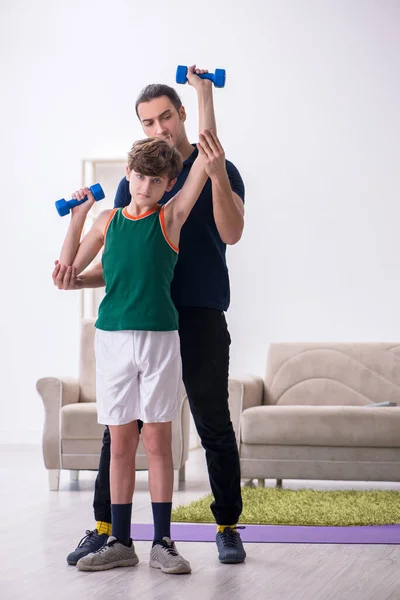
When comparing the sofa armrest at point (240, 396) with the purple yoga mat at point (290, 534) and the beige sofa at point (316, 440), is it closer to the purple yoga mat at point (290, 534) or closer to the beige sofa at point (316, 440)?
the beige sofa at point (316, 440)

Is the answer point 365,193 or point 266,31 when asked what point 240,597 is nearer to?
point 365,193

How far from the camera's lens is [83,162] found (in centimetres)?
631

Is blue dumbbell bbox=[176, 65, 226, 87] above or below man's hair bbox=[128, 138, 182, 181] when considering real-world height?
above

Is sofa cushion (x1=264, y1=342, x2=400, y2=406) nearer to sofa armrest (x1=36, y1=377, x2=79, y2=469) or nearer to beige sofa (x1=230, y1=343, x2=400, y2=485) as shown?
beige sofa (x1=230, y1=343, x2=400, y2=485)

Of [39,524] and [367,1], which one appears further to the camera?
→ [367,1]

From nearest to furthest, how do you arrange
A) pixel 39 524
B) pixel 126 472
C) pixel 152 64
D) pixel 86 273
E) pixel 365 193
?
pixel 126 472 → pixel 86 273 → pixel 39 524 → pixel 365 193 → pixel 152 64

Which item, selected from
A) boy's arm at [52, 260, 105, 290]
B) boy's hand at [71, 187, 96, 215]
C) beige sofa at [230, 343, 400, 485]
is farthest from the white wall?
boy's hand at [71, 187, 96, 215]

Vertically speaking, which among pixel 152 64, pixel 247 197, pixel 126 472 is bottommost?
pixel 126 472

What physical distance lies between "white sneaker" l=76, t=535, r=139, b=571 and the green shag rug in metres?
0.90

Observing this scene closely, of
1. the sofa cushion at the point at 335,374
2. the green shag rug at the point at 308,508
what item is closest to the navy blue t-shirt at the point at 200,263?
the green shag rug at the point at 308,508

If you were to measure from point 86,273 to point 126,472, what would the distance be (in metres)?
0.59

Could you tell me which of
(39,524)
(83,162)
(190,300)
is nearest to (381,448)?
(39,524)

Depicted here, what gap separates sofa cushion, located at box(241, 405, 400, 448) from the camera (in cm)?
424

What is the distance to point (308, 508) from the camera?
3.68 meters
